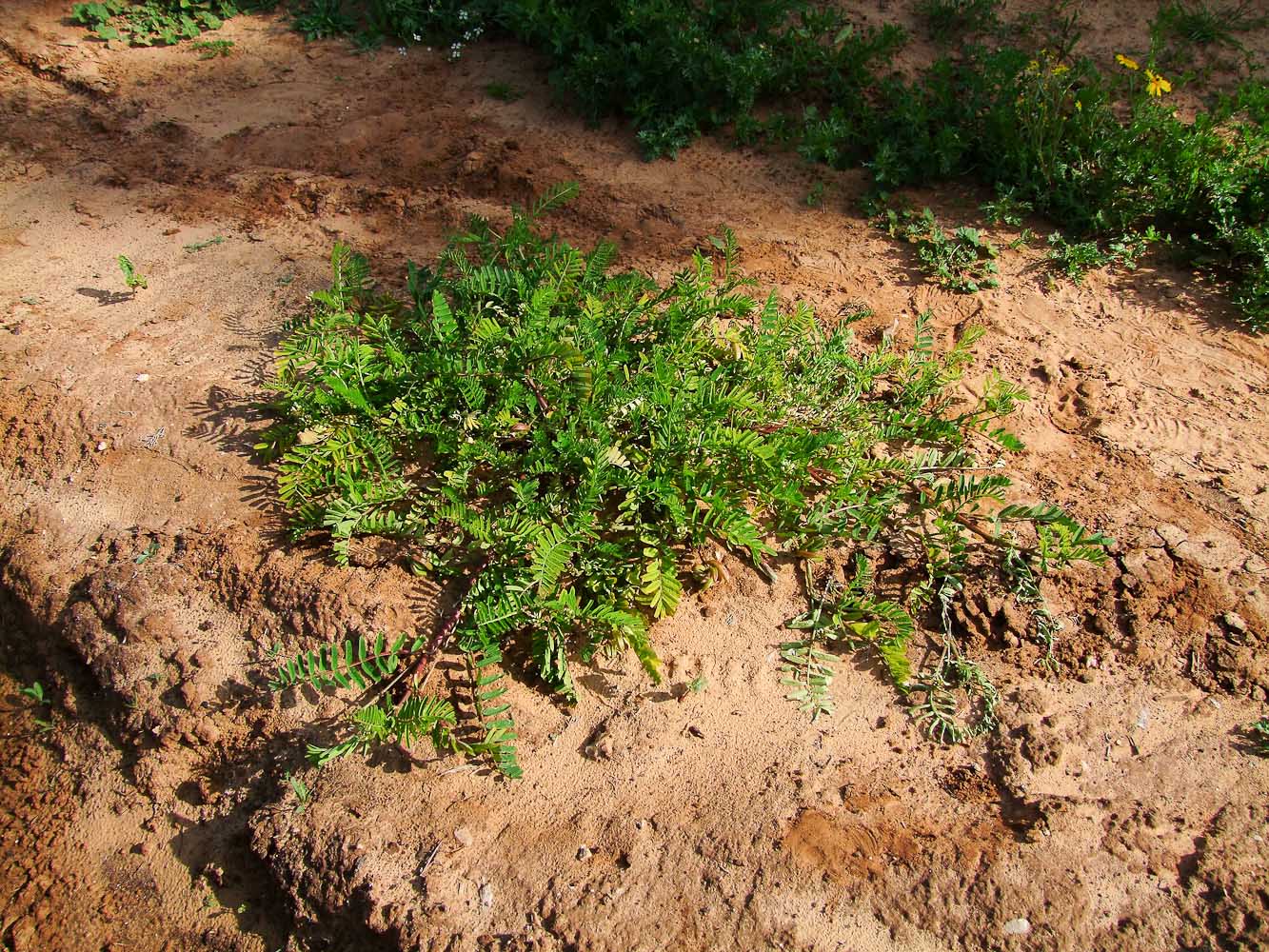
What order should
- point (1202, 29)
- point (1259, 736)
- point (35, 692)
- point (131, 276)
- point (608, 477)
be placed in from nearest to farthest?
point (1259, 736), point (608, 477), point (35, 692), point (131, 276), point (1202, 29)

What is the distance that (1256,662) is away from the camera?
2512mm

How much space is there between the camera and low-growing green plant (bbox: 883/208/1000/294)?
3.81 m

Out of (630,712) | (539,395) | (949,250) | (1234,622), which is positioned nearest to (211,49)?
(539,395)

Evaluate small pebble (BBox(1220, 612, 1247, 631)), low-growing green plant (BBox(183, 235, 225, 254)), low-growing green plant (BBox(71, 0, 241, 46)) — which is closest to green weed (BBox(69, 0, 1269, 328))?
Result: small pebble (BBox(1220, 612, 1247, 631))

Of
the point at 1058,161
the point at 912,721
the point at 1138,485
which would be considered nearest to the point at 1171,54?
the point at 1058,161

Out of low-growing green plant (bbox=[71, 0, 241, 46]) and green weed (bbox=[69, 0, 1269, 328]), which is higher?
green weed (bbox=[69, 0, 1269, 328])

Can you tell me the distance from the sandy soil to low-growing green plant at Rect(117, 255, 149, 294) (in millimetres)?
55

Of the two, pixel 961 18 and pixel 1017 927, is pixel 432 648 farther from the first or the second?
pixel 961 18

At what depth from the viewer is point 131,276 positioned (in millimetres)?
3783

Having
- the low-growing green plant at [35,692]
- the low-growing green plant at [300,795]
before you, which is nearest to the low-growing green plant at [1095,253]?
the low-growing green plant at [300,795]

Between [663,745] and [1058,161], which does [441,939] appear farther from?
[1058,161]

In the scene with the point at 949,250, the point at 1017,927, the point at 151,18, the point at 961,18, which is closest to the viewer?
the point at 1017,927

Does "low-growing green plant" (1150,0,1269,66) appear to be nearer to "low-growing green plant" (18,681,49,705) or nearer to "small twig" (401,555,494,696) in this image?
"small twig" (401,555,494,696)

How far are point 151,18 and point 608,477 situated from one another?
5.19m
